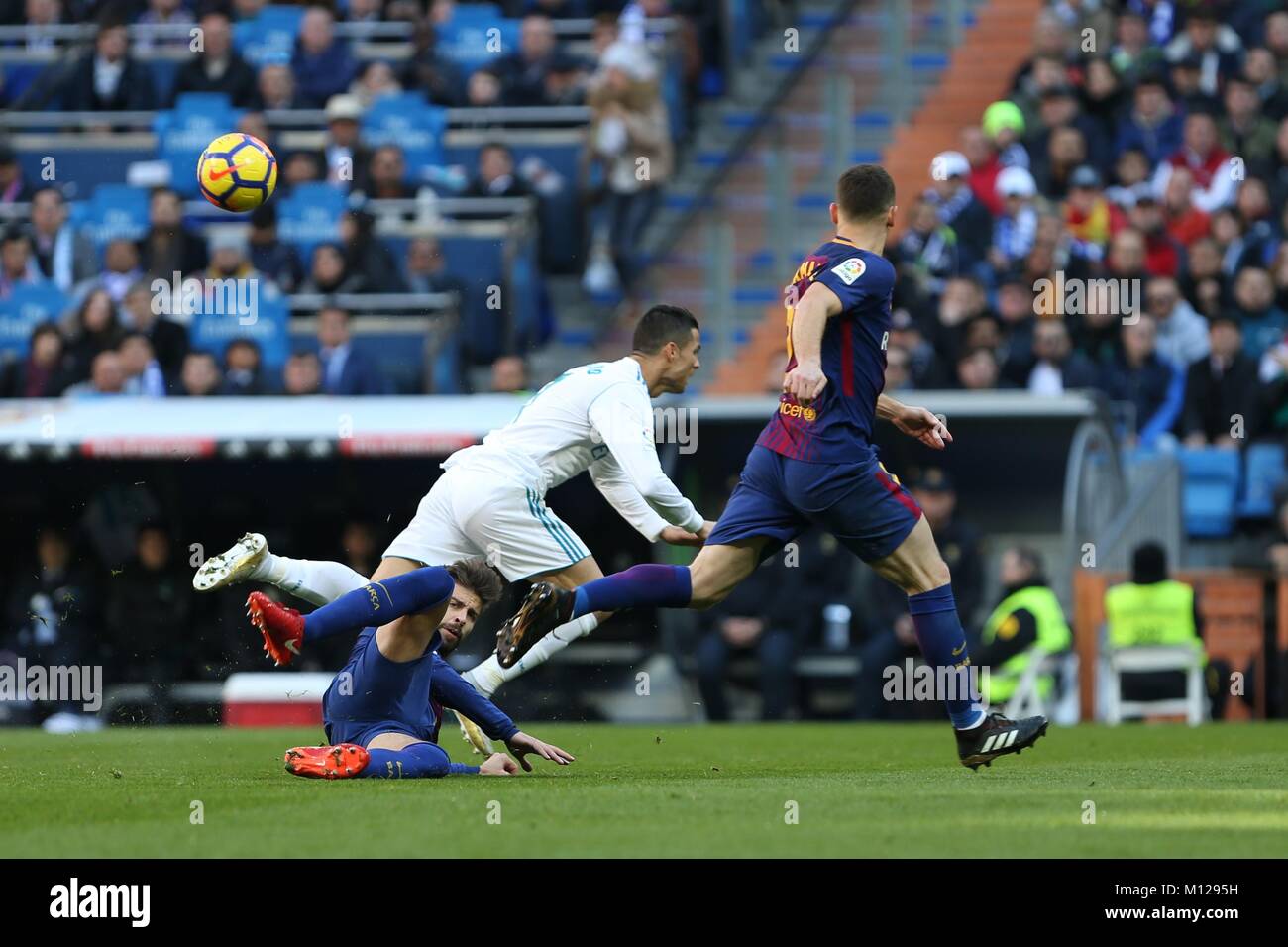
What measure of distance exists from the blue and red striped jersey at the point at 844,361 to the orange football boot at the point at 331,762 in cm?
199

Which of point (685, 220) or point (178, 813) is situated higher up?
point (685, 220)

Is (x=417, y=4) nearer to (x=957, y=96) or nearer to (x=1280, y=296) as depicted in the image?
(x=957, y=96)

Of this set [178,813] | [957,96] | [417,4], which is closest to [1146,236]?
[957,96]

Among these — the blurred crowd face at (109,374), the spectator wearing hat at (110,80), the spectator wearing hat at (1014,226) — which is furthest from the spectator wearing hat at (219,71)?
the spectator wearing hat at (1014,226)

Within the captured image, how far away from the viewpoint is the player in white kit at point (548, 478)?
31.6 ft

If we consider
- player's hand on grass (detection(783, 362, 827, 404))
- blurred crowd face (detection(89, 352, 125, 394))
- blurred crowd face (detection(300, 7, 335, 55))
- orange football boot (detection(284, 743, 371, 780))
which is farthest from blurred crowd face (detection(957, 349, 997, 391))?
orange football boot (detection(284, 743, 371, 780))

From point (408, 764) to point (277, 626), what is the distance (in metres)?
0.89

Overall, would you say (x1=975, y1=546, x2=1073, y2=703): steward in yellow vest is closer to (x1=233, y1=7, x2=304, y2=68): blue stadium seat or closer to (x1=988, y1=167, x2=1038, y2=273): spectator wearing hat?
(x1=988, y1=167, x2=1038, y2=273): spectator wearing hat

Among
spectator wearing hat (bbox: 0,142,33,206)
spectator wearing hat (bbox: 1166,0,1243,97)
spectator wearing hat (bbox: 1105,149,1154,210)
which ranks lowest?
spectator wearing hat (bbox: 1105,149,1154,210)

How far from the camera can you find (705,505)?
57.9ft

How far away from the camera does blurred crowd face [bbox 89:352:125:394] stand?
17.6 meters

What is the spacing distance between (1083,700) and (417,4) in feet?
32.9

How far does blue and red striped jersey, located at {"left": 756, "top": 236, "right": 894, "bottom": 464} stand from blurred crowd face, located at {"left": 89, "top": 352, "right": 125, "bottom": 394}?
9667 mm

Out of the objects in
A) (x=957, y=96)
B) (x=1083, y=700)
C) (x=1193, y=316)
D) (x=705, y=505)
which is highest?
(x=957, y=96)
